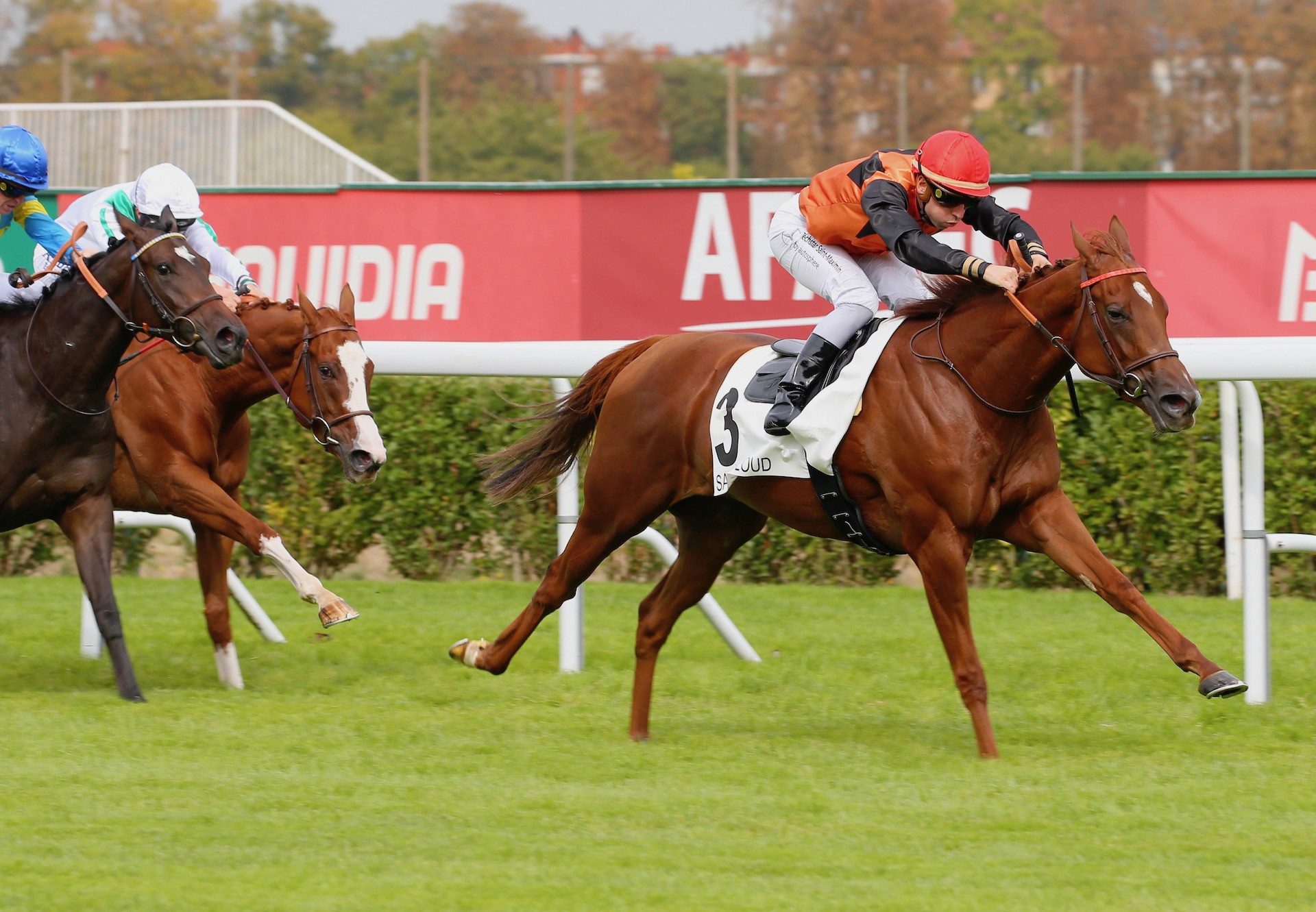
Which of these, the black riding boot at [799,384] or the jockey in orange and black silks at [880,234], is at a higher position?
the jockey in orange and black silks at [880,234]

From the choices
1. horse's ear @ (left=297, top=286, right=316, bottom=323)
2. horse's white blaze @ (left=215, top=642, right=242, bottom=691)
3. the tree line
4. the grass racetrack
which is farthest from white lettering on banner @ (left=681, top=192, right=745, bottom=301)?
the tree line

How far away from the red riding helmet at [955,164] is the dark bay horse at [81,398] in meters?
2.30

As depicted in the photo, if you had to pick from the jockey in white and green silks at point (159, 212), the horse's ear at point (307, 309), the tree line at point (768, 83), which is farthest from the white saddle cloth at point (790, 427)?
the tree line at point (768, 83)

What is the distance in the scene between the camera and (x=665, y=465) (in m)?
5.37

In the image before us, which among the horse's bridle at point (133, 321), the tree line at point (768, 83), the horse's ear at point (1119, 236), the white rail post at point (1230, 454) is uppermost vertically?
the tree line at point (768, 83)

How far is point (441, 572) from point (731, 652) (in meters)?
2.58

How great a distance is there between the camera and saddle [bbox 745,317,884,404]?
5059 millimetres

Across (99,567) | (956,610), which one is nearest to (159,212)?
(99,567)

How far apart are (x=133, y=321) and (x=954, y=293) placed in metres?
2.61

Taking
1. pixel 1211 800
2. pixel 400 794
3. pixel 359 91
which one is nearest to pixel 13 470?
pixel 400 794

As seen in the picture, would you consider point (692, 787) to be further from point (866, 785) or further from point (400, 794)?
point (400, 794)

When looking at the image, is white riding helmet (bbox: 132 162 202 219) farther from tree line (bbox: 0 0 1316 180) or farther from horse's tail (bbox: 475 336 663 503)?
tree line (bbox: 0 0 1316 180)

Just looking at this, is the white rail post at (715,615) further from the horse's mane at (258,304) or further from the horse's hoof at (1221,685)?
the horse's hoof at (1221,685)

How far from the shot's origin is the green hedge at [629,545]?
25.9 feet
